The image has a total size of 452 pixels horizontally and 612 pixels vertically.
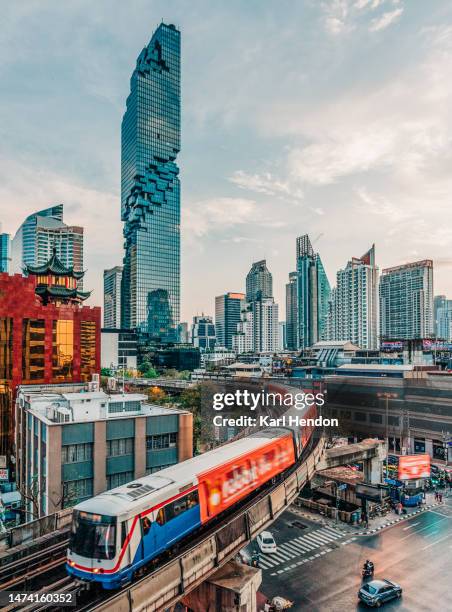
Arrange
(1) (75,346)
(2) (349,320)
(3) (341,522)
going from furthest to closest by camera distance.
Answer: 1. (2) (349,320)
2. (1) (75,346)
3. (3) (341,522)

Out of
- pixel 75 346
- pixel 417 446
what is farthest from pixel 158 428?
pixel 417 446

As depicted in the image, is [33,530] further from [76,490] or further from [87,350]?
[87,350]

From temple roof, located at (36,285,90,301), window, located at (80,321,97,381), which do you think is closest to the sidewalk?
window, located at (80,321,97,381)

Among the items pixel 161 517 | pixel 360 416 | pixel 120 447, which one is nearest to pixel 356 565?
pixel 120 447

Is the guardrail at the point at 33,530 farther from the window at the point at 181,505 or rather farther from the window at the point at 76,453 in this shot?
the window at the point at 76,453

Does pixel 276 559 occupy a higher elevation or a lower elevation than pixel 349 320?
lower

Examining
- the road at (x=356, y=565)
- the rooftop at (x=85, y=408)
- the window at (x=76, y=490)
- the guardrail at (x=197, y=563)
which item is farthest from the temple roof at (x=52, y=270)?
the guardrail at (x=197, y=563)

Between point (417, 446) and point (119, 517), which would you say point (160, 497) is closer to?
point (119, 517)
